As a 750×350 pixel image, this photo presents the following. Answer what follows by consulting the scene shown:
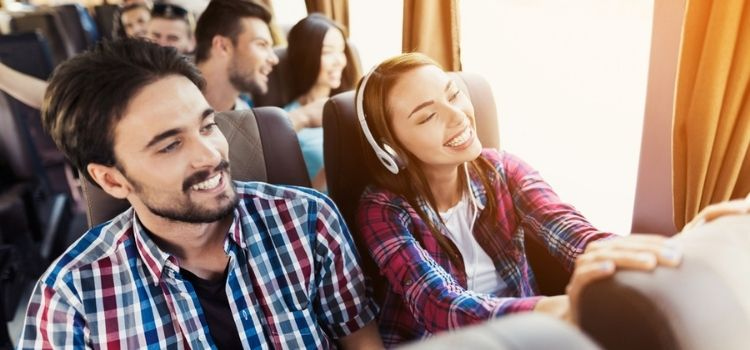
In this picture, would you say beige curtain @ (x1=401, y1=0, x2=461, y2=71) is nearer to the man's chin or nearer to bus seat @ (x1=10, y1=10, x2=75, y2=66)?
the man's chin

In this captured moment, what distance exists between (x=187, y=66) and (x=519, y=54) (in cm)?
100

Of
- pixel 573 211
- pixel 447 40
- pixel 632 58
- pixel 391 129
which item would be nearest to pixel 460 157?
pixel 391 129

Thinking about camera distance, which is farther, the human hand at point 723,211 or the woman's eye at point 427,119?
the woman's eye at point 427,119

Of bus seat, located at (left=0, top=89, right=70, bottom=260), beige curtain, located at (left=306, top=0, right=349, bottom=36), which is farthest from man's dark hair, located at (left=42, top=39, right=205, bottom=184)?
beige curtain, located at (left=306, top=0, right=349, bottom=36)

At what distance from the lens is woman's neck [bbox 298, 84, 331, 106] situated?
2.47 metres

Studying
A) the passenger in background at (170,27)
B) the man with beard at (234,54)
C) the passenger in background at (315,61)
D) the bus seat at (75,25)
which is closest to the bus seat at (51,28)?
the bus seat at (75,25)

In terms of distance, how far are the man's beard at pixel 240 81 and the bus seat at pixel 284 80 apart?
0.69 ft

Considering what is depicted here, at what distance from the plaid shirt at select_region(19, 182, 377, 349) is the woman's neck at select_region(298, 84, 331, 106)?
1.30m

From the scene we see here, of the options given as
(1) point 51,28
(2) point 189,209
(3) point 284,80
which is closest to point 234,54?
(3) point 284,80

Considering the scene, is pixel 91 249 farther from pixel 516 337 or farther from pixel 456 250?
pixel 516 337

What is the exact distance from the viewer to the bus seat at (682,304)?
0.56m

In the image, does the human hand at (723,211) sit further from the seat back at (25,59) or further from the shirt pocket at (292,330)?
the seat back at (25,59)

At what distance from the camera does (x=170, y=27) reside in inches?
106

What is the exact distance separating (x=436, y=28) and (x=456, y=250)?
0.99 meters
